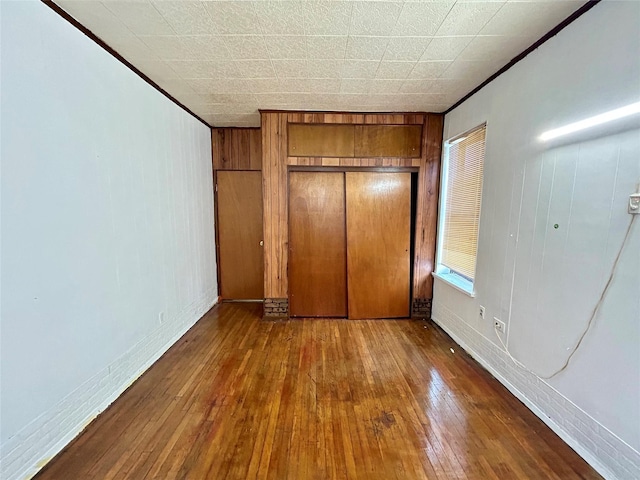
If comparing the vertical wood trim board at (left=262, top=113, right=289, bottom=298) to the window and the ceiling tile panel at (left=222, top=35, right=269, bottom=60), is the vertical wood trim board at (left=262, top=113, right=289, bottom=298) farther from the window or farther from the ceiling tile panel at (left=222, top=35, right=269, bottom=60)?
the window

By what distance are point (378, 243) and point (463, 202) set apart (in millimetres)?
1104

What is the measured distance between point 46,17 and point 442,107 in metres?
3.43

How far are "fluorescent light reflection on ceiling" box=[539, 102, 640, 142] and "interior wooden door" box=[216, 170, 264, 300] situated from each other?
3.45 m

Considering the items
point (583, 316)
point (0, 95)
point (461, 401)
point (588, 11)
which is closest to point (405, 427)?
point (461, 401)

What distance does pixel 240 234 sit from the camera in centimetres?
434

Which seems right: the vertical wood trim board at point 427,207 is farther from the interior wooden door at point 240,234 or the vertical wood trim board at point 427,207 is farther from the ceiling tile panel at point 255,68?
the interior wooden door at point 240,234

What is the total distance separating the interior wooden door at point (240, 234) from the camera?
4.27 m

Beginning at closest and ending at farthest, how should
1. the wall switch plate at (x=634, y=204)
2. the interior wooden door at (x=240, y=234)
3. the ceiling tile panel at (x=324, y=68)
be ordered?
the wall switch plate at (x=634, y=204) → the ceiling tile panel at (x=324, y=68) → the interior wooden door at (x=240, y=234)

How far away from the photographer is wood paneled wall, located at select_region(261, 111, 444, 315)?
3445mm

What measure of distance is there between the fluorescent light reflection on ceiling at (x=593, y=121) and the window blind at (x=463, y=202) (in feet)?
2.71

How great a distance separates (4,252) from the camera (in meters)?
1.38

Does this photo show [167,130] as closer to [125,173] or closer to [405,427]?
[125,173]

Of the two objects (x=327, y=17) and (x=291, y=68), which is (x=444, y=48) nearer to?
(x=327, y=17)

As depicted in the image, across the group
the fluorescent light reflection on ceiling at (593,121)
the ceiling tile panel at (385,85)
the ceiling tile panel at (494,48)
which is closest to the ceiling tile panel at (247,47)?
the ceiling tile panel at (385,85)
